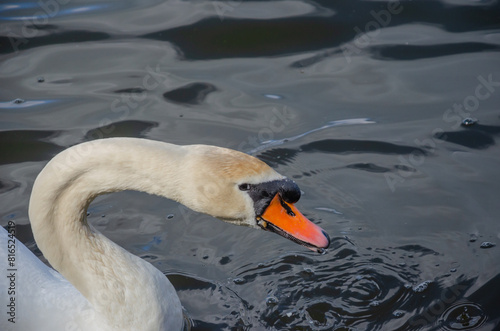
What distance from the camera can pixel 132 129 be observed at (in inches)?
250

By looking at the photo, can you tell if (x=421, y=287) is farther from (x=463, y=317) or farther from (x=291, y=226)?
(x=291, y=226)

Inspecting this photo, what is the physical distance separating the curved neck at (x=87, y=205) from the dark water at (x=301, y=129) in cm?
90

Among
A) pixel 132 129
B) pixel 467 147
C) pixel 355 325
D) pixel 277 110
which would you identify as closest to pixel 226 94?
pixel 277 110

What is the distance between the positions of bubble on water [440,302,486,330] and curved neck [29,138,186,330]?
1.89m

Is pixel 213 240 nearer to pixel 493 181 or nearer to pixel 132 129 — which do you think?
pixel 132 129

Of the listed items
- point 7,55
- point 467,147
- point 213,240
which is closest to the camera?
point 213,240

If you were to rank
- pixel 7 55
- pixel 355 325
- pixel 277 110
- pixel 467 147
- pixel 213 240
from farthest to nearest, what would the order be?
1. pixel 7 55
2. pixel 277 110
3. pixel 467 147
4. pixel 213 240
5. pixel 355 325

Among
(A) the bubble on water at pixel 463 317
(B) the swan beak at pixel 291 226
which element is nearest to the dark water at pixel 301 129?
(A) the bubble on water at pixel 463 317

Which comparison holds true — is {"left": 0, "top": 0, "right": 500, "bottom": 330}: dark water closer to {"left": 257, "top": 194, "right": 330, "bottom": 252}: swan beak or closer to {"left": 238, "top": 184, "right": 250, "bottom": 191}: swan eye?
{"left": 257, "top": 194, "right": 330, "bottom": 252}: swan beak

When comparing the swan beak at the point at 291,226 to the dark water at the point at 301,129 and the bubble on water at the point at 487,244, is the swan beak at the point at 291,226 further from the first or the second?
the bubble on water at the point at 487,244

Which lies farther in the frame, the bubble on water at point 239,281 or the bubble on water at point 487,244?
the bubble on water at point 487,244

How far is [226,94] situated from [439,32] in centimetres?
260

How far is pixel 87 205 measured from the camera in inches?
143

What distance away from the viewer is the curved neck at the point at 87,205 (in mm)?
3367
